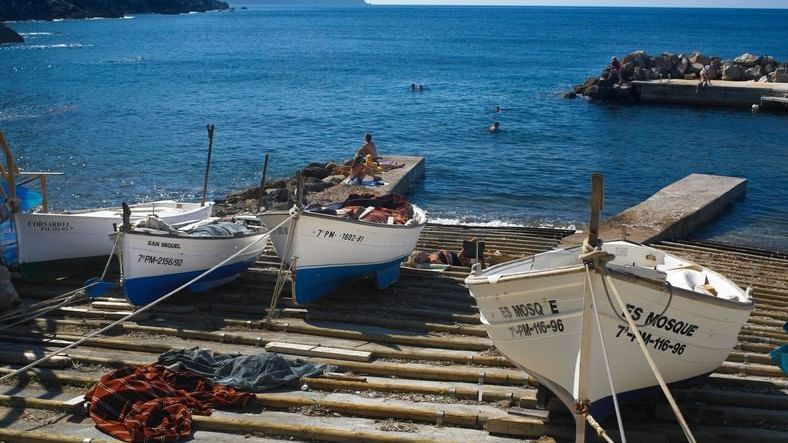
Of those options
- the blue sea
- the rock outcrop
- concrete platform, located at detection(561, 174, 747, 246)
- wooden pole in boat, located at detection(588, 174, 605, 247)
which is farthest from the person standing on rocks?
the rock outcrop

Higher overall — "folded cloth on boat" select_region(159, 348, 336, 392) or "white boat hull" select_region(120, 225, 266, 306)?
"white boat hull" select_region(120, 225, 266, 306)

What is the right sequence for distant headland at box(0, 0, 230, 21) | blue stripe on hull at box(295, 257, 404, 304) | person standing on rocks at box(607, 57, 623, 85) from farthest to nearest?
distant headland at box(0, 0, 230, 21)
person standing on rocks at box(607, 57, 623, 85)
blue stripe on hull at box(295, 257, 404, 304)

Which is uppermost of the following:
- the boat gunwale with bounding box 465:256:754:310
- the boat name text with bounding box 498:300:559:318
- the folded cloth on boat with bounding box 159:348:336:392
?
the boat gunwale with bounding box 465:256:754:310

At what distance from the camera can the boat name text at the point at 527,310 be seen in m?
8.02

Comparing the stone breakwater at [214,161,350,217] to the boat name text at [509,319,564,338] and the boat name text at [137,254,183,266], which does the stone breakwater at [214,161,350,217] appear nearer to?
the boat name text at [137,254,183,266]

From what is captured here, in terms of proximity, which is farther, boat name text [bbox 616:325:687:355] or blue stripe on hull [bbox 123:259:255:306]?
blue stripe on hull [bbox 123:259:255:306]

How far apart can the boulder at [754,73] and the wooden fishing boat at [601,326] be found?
51131mm

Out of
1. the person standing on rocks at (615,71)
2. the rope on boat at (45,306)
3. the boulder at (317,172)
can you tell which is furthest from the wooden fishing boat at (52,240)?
the person standing on rocks at (615,71)

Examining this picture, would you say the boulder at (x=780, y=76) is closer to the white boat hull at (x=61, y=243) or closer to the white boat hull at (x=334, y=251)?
the white boat hull at (x=334, y=251)

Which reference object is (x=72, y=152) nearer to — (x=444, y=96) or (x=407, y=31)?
(x=444, y=96)

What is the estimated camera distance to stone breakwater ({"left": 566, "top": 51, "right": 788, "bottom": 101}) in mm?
54500

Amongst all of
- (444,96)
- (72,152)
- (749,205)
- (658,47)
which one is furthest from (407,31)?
(749,205)

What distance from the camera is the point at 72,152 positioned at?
36.7 meters

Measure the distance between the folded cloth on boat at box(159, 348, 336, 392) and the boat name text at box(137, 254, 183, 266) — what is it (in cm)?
254
